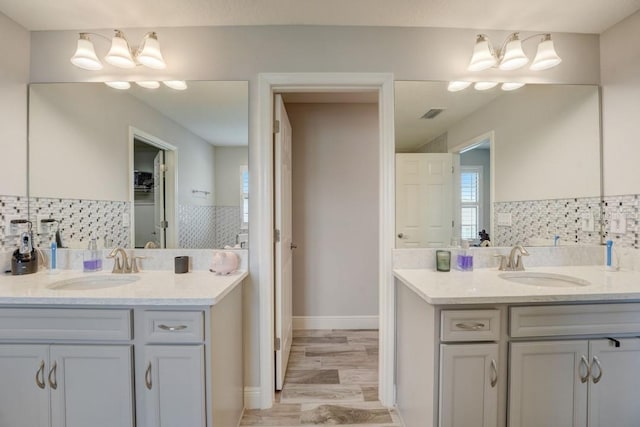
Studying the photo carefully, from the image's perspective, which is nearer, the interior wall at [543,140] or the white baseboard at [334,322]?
the interior wall at [543,140]

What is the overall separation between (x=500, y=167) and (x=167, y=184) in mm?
2176

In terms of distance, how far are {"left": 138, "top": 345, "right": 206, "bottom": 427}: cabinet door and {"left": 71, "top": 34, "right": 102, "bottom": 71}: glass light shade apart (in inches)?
63.7

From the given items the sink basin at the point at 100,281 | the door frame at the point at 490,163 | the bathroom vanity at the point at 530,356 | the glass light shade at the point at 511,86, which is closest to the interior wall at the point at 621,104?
the glass light shade at the point at 511,86

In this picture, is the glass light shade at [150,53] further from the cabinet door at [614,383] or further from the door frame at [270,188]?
the cabinet door at [614,383]

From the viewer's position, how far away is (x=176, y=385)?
1.19 metres

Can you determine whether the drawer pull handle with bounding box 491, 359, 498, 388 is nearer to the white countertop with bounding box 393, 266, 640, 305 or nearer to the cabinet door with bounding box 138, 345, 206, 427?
the white countertop with bounding box 393, 266, 640, 305

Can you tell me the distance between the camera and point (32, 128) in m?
1.74

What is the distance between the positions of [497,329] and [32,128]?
2.79 m

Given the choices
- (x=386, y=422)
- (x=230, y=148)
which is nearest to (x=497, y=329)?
(x=386, y=422)

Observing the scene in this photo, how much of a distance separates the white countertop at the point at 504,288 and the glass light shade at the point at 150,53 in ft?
6.16

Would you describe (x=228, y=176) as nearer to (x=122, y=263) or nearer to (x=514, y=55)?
(x=122, y=263)

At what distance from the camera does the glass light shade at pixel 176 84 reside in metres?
1.74

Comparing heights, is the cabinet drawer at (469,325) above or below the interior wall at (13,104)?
below

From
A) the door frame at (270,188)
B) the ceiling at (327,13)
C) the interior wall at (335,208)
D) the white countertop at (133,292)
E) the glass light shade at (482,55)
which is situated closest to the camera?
the white countertop at (133,292)
